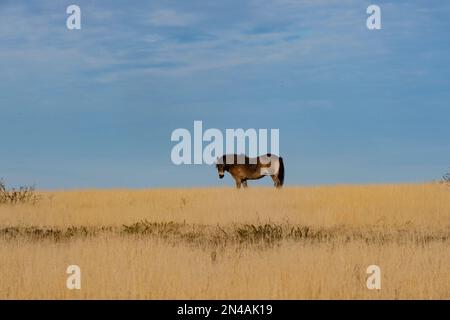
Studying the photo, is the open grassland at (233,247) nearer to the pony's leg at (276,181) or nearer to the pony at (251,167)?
the pony's leg at (276,181)

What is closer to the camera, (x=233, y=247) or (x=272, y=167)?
(x=233, y=247)

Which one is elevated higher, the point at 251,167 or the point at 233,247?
the point at 251,167

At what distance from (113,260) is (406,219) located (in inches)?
447

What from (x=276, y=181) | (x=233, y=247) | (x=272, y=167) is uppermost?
(x=272, y=167)

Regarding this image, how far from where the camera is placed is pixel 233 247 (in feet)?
49.1

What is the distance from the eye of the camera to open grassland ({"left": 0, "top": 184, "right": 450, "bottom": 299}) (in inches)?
403

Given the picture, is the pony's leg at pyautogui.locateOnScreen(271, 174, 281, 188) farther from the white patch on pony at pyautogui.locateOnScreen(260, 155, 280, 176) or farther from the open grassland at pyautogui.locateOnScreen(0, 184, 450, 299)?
the open grassland at pyautogui.locateOnScreen(0, 184, 450, 299)

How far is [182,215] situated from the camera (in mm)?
22781

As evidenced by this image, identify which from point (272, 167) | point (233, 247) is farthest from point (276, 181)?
point (233, 247)

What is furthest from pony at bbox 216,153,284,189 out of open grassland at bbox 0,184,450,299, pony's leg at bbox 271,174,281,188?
open grassland at bbox 0,184,450,299

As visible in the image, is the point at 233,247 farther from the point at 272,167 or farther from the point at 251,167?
the point at 251,167

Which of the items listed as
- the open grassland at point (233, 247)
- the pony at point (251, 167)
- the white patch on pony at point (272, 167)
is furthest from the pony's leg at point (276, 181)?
the open grassland at point (233, 247)
